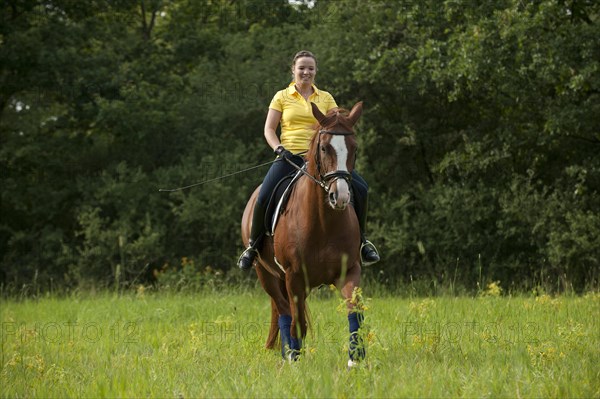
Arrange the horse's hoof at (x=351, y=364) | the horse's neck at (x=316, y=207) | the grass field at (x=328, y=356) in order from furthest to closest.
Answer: the horse's neck at (x=316, y=207), the horse's hoof at (x=351, y=364), the grass field at (x=328, y=356)

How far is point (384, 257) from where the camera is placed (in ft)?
63.1

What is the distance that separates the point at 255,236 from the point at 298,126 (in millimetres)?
1170

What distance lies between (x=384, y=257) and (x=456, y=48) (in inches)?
213

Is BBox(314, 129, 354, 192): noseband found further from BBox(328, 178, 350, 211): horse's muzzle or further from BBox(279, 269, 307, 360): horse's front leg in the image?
BBox(279, 269, 307, 360): horse's front leg

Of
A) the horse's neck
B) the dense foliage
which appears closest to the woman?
the horse's neck

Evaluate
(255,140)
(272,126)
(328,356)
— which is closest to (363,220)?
(272,126)

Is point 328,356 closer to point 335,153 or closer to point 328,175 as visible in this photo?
point 328,175

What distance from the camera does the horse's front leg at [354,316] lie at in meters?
6.16

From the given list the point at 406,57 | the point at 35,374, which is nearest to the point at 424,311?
Result: the point at 35,374

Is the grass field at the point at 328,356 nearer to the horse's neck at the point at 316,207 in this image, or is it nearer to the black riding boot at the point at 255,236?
the black riding boot at the point at 255,236

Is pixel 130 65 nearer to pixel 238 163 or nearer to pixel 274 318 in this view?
pixel 238 163

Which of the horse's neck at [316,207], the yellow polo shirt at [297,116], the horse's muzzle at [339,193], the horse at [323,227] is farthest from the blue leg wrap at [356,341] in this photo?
the yellow polo shirt at [297,116]

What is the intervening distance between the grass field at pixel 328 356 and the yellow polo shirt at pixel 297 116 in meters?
1.69

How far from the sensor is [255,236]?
782cm
